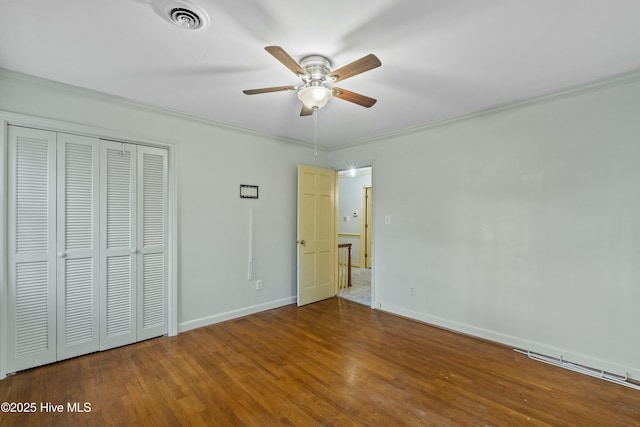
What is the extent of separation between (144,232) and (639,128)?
4614 mm

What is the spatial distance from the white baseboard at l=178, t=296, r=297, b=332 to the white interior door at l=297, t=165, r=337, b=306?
0.89 feet

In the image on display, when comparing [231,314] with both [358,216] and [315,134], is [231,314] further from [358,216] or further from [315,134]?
[358,216]

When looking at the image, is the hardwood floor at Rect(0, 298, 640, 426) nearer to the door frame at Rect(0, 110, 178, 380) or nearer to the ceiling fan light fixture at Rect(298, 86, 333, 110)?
the door frame at Rect(0, 110, 178, 380)

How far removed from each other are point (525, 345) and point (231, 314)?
10.7ft

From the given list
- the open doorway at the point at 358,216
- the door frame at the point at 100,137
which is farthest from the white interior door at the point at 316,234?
the open doorway at the point at 358,216

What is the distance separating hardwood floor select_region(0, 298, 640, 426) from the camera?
1.93 meters

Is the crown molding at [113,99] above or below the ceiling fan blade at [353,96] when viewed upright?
above

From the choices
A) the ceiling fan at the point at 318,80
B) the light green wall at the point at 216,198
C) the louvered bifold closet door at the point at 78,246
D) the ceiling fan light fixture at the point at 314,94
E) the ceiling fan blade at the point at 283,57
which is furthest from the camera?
the light green wall at the point at 216,198

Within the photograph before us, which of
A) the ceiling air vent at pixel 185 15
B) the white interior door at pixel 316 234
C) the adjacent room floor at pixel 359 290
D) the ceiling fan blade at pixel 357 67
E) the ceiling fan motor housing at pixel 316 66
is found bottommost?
the adjacent room floor at pixel 359 290

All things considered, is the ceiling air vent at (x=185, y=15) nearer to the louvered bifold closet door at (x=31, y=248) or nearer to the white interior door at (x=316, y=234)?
the louvered bifold closet door at (x=31, y=248)

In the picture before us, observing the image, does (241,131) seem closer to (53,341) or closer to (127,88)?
(127,88)

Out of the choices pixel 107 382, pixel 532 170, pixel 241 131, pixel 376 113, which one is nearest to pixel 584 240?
pixel 532 170

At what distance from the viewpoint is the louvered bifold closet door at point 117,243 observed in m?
2.82

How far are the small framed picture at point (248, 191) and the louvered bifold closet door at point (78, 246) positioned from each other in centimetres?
153
